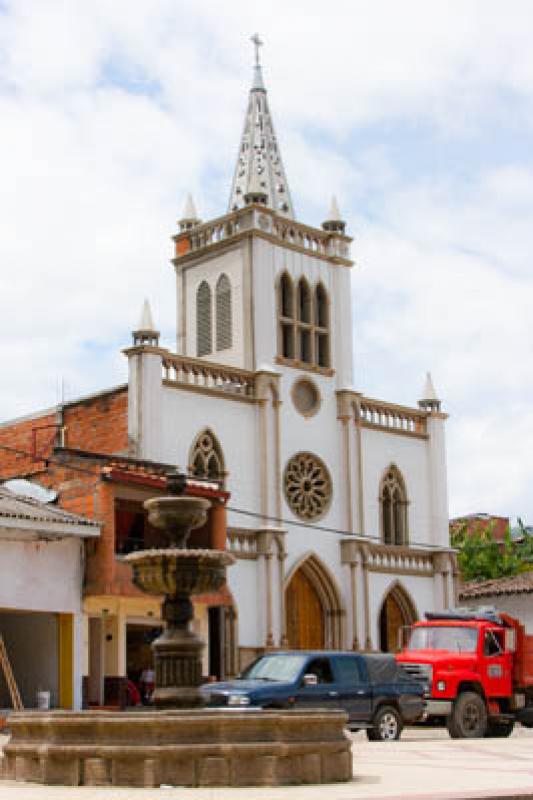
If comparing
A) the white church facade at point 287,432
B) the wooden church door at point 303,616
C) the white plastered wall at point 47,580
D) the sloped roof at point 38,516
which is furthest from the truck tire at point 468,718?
the wooden church door at point 303,616

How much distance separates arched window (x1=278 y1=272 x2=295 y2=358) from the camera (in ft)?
128

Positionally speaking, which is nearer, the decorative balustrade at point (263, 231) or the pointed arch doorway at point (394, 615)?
the decorative balustrade at point (263, 231)

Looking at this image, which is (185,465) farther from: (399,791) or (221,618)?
(399,791)

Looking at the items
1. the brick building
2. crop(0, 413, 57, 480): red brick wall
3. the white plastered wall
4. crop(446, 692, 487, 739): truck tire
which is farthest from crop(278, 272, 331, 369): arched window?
crop(446, 692, 487, 739): truck tire

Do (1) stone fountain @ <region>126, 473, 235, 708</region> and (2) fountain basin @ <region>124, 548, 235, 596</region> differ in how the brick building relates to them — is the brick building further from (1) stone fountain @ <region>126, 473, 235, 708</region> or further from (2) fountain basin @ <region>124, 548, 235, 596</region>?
(2) fountain basin @ <region>124, 548, 235, 596</region>

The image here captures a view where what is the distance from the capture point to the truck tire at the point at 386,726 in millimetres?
21906

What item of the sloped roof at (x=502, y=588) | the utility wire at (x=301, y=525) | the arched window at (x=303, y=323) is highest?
the arched window at (x=303, y=323)

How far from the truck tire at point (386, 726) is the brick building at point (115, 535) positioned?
7.84 meters

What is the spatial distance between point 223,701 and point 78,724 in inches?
277

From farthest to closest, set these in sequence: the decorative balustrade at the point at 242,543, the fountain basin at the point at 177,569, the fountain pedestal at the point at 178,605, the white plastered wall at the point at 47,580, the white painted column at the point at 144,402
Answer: the decorative balustrade at the point at 242,543 < the white painted column at the point at 144,402 < the white plastered wall at the point at 47,580 < the fountain basin at the point at 177,569 < the fountain pedestal at the point at 178,605

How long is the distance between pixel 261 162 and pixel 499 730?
2280 centimetres

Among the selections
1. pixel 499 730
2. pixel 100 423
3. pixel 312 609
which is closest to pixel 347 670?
pixel 499 730

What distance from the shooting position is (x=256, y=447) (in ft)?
121

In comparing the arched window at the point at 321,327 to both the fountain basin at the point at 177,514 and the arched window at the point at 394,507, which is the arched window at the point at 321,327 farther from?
the fountain basin at the point at 177,514
